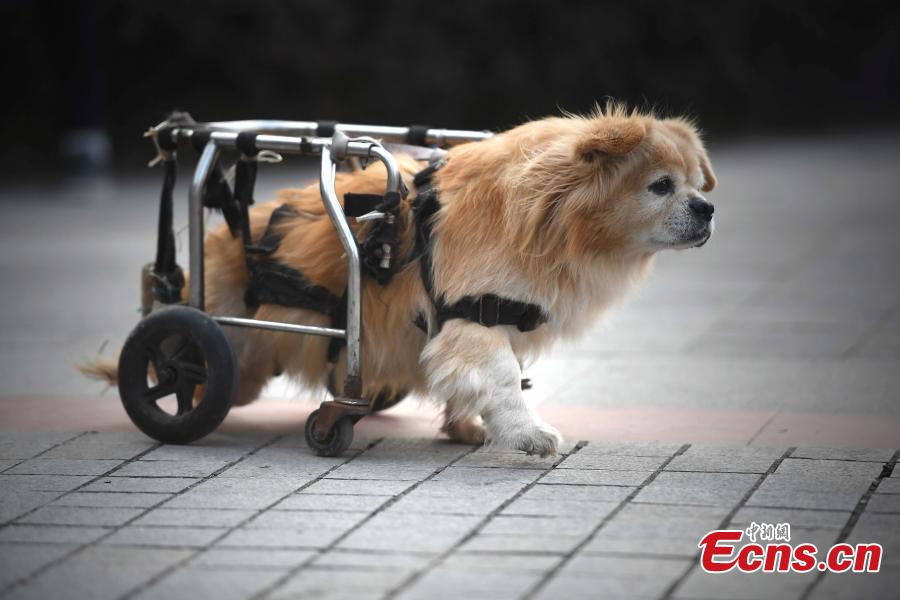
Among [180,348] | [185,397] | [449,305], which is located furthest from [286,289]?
[449,305]

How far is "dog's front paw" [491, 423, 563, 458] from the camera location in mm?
4605

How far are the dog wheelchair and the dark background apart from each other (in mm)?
11261

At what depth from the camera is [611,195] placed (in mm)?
4676

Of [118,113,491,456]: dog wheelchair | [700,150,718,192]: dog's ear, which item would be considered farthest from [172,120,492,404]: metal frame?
[700,150,718,192]: dog's ear

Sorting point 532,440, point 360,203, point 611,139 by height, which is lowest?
point 532,440

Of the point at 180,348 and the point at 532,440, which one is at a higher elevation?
the point at 180,348

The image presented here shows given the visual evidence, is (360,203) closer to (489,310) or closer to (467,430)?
(489,310)

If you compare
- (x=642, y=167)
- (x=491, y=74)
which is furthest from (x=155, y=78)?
(x=642, y=167)

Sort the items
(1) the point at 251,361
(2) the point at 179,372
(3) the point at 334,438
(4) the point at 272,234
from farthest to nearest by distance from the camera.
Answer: (1) the point at 251,361, (4) the point at 272,234, (2) the point at 179,372, (3) the point at 334,438

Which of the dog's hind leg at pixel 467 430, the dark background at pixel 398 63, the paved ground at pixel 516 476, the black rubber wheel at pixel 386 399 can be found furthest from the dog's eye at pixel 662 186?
the dark background at pixel 398 63

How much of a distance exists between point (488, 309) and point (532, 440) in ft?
1.62
